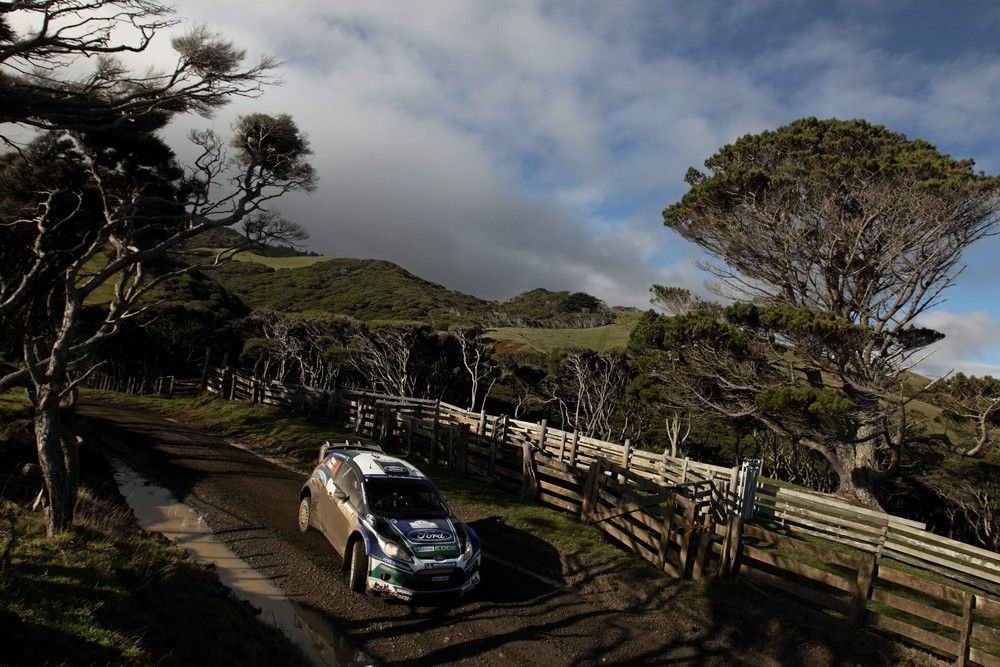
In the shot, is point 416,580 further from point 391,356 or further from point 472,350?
point 391,356

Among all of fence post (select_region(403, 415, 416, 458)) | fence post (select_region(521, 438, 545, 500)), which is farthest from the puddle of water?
fence post (select_region(403, 415, 416, 458))

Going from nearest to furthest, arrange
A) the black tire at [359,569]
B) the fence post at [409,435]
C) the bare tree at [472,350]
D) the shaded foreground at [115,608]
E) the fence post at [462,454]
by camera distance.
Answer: the shaded foreground at [115,608] → the black tire at [359,569] → the fence post at [462,454] → the fence post at [409,435] → the bare tree at [472,350]

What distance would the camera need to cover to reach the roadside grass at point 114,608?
4.84 meters

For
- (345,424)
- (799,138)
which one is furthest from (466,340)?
(799,138)

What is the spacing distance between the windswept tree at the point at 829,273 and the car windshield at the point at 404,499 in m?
A: 13.4

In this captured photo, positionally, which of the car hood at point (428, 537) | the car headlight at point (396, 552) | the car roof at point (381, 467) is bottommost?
the car headlight at point (396, 552)

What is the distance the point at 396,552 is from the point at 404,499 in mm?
1311

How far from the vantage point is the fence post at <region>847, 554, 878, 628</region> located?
26.3 ft

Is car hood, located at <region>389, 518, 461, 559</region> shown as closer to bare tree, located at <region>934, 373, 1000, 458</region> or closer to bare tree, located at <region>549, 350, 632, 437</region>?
bare tree, located at <region>934, 373, 1000, 458</region>

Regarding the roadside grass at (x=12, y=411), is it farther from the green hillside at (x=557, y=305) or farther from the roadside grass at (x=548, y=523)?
the green hillside at (x=557, y=305)

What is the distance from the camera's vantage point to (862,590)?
316 inches

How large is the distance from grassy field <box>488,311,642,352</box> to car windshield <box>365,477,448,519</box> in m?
47.9

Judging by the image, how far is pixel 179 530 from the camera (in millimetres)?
10398

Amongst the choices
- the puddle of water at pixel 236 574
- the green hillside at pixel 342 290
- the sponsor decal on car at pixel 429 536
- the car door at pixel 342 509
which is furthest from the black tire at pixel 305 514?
the green hillside at pixel 342 290
